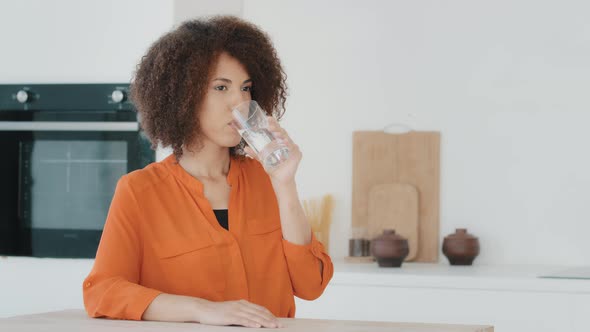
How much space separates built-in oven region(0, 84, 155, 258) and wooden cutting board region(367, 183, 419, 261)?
1104 millimetres

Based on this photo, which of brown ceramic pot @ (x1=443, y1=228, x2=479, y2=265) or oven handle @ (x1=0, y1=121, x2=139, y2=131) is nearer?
oven handle @ (x1=0, y1=121, x2=139, y2=131)

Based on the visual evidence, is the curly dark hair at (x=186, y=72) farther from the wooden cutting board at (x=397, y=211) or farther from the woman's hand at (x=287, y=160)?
the wooden cutting board at (x=397, y=211)

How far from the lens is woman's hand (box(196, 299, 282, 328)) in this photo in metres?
1.56

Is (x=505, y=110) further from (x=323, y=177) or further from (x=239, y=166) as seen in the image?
(x=239, y=166)

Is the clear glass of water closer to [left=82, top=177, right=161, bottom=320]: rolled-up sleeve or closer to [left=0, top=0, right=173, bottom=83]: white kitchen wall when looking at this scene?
[left=82, top=177, right=161, bottom=320]: rolled-up sleeve

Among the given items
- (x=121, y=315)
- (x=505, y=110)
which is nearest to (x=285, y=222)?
(x=121, y=315)

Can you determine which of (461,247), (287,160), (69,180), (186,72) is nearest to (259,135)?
(287,160)

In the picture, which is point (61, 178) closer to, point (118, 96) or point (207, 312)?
point (118, 96)

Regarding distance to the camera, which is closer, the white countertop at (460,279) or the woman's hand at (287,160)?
the woman's hand at (287,160)

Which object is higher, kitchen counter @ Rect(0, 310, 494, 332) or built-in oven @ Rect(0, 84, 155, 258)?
built-in oven @ Rect(0, 84, 155, 258)

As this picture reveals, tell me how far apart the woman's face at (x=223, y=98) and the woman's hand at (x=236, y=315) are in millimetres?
406

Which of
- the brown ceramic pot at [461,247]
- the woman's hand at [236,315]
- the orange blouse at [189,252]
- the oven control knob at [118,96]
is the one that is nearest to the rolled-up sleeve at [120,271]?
the orange blouse at [189,252]

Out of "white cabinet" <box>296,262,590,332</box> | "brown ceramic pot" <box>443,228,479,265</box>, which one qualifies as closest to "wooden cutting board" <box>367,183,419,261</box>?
"brown ceramic pot" <box>443,228,479,265</box>

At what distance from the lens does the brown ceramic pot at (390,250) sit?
3740 mm
